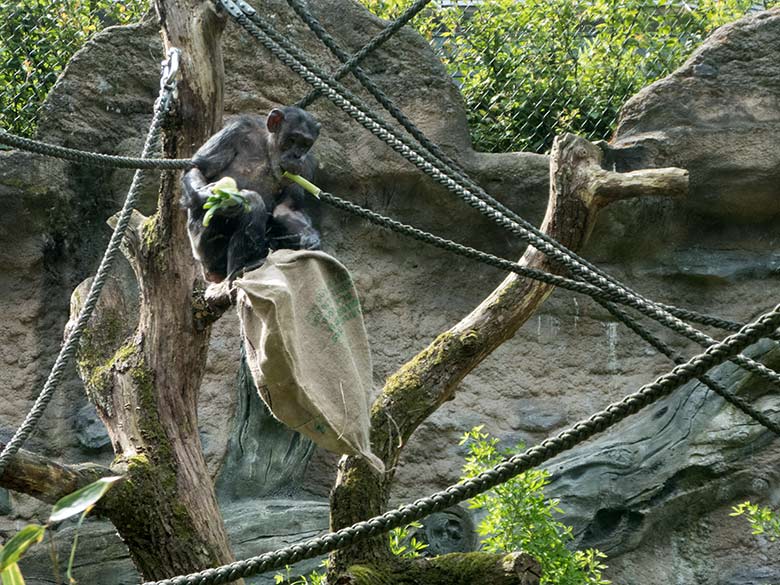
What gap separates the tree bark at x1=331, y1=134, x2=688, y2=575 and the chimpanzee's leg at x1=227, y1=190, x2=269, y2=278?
2.57 ft

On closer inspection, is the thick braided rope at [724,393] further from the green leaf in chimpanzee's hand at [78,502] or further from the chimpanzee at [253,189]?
the green leaf in chimpanzee's hand at [78,502]

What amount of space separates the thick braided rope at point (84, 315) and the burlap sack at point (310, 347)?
1.66 ft

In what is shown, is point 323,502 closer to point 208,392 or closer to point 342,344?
point 208,392

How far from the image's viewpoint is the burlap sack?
286 cm

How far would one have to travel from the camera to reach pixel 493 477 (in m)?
2.40

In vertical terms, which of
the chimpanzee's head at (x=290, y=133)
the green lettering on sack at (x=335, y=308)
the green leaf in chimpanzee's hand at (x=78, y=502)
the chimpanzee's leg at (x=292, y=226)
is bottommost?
the green leaf in chimpanzee's hand at (x=78, y=502)

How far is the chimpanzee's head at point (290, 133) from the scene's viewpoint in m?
3.99

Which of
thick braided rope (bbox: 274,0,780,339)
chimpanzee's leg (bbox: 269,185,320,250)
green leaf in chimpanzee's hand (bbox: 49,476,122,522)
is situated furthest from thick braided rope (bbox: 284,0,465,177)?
green leaf in chimpanzee's hand (bbox: 49,476,122,522)

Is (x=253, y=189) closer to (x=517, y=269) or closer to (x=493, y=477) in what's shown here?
(x=517, y=269)

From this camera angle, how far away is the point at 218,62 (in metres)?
3.94

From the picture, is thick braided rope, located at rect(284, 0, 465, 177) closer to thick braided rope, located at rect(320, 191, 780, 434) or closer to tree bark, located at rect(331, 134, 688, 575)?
thick braided rope, located at rect(320, 191, 780, 434)

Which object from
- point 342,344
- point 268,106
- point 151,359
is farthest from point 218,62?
point 268,106

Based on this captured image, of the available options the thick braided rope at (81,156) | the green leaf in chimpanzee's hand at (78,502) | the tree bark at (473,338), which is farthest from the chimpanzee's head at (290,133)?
the green leaf in chimpanzee's hand at (78,502)

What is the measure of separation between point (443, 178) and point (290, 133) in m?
0.89
